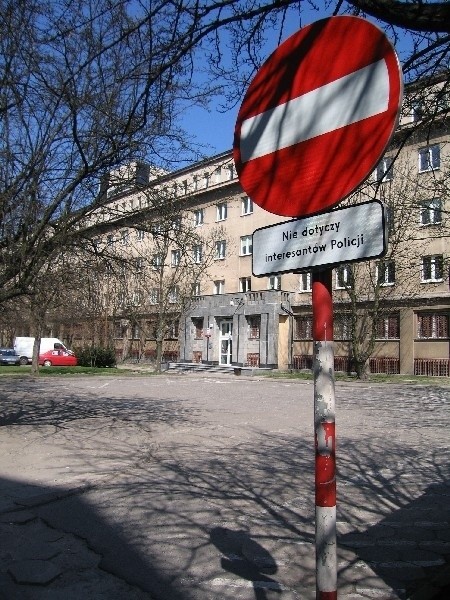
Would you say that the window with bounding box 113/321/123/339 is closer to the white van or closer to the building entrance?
the white van

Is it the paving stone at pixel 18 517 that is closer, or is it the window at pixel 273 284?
the paving stone at pixel 18 517

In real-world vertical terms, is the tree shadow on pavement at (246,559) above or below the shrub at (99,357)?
below

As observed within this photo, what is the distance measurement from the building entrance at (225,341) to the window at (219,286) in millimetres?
3143

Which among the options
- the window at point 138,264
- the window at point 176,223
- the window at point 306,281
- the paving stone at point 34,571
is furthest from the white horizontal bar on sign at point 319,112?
the window at point 138,264

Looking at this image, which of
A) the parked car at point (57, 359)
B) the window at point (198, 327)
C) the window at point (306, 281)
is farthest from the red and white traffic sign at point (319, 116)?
the window at point (198, 327)

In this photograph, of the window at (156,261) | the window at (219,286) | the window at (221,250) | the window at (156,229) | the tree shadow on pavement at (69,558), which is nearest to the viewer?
the tree shadow on pavement at (69,558)

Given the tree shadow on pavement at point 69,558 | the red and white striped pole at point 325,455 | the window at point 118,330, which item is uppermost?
the window at point 118,330

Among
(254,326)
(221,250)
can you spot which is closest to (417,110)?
(254,326)

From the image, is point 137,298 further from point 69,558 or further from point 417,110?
point 69,558

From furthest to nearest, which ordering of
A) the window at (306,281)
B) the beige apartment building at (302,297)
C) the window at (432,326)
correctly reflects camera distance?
1. the window at (432,326)
2. the beige apartment building at (302,297)
3. the window at (306,281)

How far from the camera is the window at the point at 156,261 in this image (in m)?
10.4

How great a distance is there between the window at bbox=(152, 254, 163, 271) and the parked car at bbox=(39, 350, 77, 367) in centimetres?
3621

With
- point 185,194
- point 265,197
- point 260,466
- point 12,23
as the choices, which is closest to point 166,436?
point 260,466

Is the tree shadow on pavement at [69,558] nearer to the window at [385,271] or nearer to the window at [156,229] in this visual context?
the window at [156,229]
